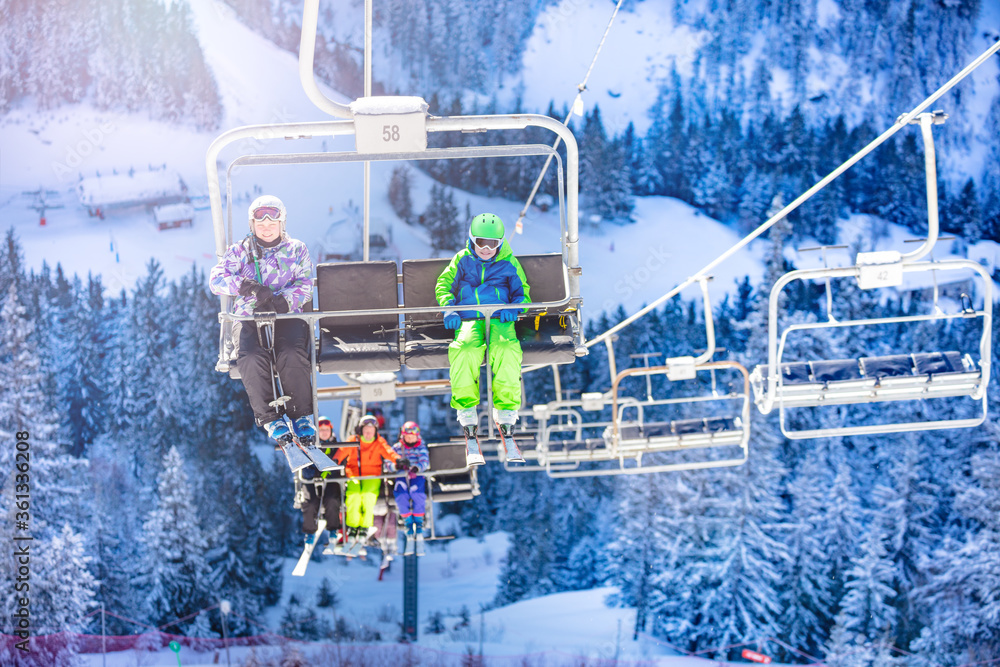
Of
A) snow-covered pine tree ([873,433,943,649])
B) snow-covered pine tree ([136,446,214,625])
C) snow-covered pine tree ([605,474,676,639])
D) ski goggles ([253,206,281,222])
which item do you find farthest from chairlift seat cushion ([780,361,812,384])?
snow-covered pine tree ([136,446,214,625])

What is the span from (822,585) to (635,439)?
6177 millimetres

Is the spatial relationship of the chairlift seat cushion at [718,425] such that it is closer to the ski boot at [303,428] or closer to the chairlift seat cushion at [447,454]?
the chairlift seat cushion at [447,454]

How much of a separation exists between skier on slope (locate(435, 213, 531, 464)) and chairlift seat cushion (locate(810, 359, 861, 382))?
83.1 inches

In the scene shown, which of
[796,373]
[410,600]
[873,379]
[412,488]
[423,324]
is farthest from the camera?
[410,600]

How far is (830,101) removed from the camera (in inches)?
539

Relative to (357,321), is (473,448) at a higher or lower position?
lower

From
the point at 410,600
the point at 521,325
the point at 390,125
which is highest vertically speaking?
the point at 390,125

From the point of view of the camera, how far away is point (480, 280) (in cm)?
485

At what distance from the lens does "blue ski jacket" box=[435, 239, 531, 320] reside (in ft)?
15.8

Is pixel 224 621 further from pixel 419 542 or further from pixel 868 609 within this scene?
pixel 868 609

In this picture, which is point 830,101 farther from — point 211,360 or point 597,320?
point 211,360

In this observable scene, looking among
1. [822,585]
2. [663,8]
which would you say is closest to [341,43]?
[663,8]

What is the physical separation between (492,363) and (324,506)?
88.0 inches

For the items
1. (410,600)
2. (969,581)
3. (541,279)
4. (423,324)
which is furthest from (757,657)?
(423,324)
